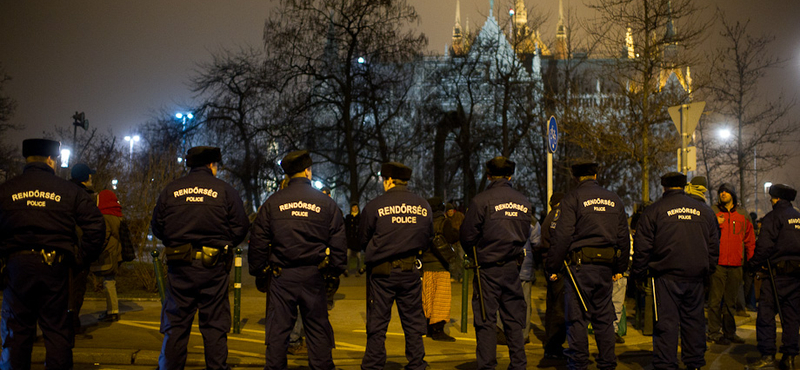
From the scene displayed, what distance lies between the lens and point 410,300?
21.3ft

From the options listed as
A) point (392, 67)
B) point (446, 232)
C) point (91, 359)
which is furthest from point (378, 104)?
point (91, 359)

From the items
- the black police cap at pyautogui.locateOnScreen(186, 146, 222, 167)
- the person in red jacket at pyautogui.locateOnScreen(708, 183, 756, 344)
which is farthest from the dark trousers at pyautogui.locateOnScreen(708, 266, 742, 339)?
the black police cap at pyautogui.locateOnScreen(186, 146, 222, 167)

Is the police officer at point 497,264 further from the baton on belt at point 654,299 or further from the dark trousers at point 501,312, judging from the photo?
the baton on belt at point 654,299

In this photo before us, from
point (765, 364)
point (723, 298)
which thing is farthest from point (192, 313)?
point (723, 298)

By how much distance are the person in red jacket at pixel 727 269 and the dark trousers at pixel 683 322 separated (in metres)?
2.68

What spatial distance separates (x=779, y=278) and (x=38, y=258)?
7.57 m

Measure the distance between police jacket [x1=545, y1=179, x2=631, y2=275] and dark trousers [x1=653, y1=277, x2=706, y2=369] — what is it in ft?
1.77

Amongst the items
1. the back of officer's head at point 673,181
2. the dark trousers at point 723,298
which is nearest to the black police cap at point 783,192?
the dark trousers at point 723,298

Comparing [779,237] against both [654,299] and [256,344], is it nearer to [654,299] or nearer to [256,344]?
[654,299]

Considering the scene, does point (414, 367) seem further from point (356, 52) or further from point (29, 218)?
point (356, 52)

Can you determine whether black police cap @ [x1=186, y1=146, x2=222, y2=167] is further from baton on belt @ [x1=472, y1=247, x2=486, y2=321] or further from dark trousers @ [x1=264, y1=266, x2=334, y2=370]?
baton on belt @ [x1=472, y1=247, x2=486, y2=321]

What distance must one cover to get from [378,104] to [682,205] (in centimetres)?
1954

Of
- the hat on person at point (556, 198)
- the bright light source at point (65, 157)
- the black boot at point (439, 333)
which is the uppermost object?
the bright light source at point (65, 157)

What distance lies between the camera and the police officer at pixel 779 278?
25.0 ft
